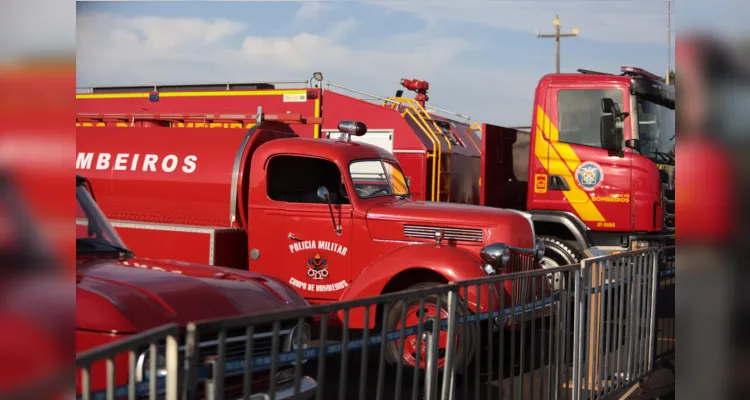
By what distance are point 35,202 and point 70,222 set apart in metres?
0.08

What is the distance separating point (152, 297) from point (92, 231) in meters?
1.11

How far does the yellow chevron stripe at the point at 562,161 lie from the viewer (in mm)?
9781

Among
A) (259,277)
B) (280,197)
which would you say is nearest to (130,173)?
(280,197)

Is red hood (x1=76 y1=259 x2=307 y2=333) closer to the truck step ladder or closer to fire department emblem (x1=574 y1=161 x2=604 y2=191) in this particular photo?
fire department emblem (x1=574 y1=161 x2=604 y2=191)

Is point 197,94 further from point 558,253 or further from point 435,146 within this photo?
point 558,253

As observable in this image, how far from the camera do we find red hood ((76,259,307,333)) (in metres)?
3.44

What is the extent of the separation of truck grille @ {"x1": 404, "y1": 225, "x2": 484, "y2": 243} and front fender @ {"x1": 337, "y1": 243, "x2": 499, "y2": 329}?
0.94 ft

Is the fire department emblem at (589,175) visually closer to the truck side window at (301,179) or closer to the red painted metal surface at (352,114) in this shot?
the red painted metal surface at (352,114)

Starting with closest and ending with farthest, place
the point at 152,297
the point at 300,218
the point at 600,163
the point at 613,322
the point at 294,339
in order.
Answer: the point at 152,297 → the point at 294,339 → the point at 613,322 → the point at 300,218 → the point at 600,163

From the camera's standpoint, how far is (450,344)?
12.0 feet

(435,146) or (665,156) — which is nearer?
(665,156)

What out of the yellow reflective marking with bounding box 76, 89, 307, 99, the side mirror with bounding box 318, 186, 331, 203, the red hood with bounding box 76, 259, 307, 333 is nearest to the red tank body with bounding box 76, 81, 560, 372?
the side mirror with bounding box 318, 186, 331, 203

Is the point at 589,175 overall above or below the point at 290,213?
above

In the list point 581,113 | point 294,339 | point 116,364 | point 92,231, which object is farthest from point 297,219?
point 116,364
